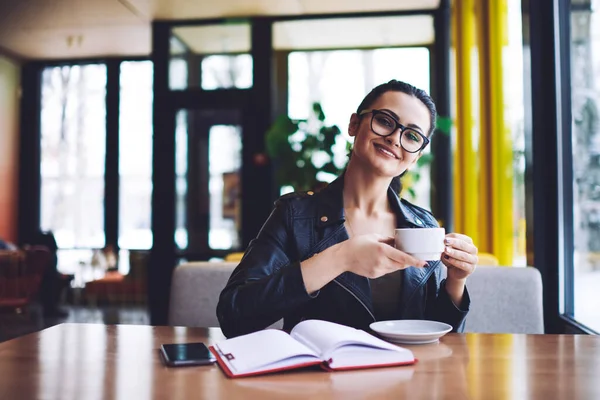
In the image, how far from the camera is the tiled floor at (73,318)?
18.9 feet

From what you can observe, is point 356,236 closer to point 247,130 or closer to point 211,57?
point 247,130

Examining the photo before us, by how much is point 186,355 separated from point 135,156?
7357mm

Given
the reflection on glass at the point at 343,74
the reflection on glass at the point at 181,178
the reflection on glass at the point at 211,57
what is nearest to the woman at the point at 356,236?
the reflection on glass at the point at 343,74

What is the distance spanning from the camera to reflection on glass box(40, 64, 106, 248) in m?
8.15

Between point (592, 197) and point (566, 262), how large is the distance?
0.32m

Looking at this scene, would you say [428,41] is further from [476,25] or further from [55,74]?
[55,74]

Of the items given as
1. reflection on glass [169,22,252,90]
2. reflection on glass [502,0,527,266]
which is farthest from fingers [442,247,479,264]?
reflection on glass [169,22,252,90]

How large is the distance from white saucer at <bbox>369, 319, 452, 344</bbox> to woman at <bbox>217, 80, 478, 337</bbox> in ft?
0.48

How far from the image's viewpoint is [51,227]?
829 centimetres

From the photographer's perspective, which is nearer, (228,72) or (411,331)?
(411,331)

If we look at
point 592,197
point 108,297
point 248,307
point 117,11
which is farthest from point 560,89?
point 108,297

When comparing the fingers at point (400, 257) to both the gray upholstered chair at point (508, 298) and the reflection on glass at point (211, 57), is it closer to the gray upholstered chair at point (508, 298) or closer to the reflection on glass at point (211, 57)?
the gray upholstered chair at point (508, 298)

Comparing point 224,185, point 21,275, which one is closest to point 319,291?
point 224,185

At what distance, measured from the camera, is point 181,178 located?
254 inches
